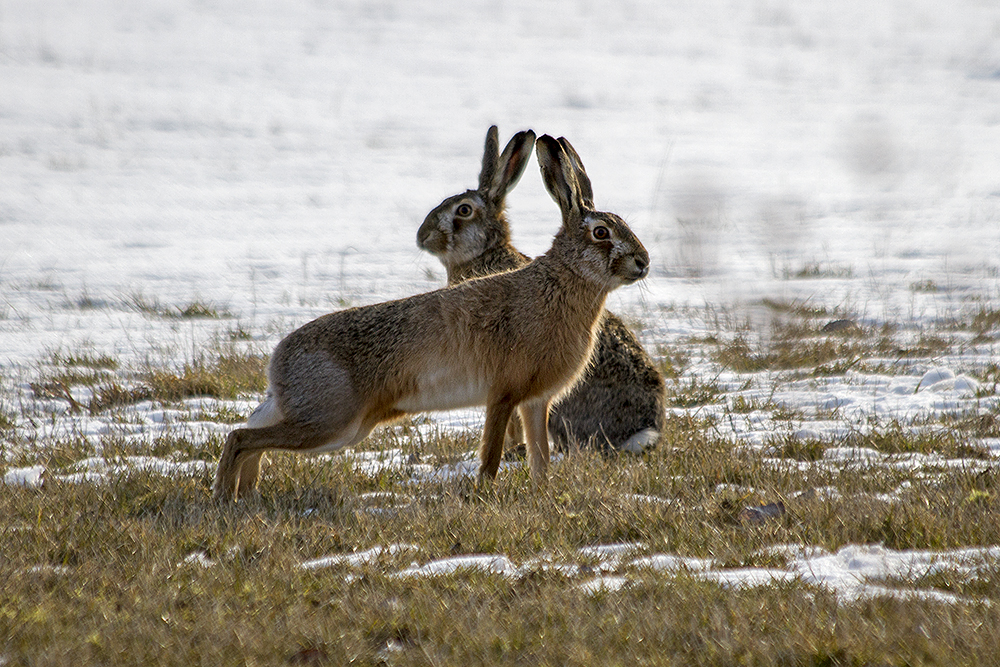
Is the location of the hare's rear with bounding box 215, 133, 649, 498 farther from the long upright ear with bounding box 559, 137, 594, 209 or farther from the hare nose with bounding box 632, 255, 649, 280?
the long upright ear with bounding box 559, 137, 594, 209

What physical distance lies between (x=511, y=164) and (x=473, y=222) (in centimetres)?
57

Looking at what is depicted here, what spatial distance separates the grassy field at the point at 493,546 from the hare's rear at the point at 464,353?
300mm

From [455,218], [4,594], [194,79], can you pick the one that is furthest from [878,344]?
[194,79]

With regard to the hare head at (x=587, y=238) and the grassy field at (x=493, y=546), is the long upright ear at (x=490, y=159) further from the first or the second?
the grassy field at (x=493, y=546)

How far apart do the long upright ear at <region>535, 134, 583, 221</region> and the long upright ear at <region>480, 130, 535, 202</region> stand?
4.35 feet

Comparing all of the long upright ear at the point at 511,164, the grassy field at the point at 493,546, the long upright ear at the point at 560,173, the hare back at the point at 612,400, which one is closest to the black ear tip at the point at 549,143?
the long upright ear at the point at 560,173

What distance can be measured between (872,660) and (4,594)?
9.80 feet

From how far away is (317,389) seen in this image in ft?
17.3

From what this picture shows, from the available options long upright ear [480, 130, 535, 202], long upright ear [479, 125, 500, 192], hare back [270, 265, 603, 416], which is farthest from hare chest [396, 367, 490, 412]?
long upright ear [479, 125, 500, 192]

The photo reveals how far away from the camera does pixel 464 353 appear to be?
18.2 feet

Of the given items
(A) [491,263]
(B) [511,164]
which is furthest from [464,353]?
(B) [511,164]

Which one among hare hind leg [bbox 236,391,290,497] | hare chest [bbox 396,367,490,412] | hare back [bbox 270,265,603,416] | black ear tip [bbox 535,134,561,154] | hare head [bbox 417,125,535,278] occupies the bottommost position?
hare hind leg [bbox 236,391,290,497]

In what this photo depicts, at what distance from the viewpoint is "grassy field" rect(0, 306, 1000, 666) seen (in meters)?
3.37

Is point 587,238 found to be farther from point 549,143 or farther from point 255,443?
point 255,443
